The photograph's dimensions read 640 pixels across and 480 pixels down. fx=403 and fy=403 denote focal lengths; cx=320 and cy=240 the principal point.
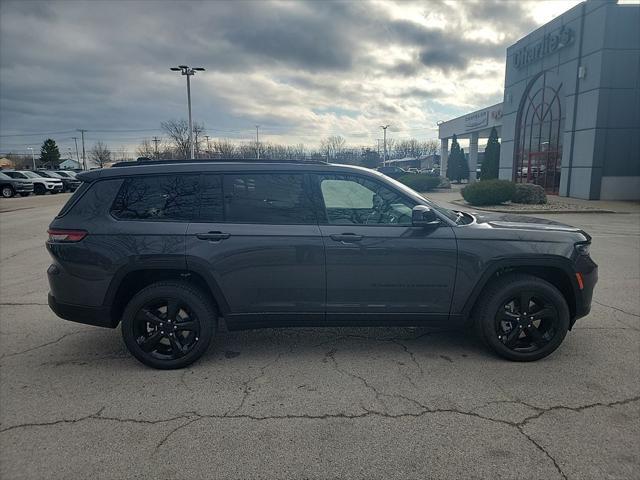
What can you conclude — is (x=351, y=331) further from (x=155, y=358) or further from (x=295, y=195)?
(x=155, y=358)

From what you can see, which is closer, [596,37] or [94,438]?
[94,438]

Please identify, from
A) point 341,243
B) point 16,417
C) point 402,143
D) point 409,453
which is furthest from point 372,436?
point 402,143

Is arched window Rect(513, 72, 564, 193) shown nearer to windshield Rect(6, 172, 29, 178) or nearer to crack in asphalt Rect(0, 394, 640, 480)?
crack in asphalt Rect(0, 394, 640, 480)

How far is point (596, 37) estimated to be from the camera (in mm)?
19984

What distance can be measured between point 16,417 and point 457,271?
3.58m

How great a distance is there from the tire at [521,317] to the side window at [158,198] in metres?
2.77

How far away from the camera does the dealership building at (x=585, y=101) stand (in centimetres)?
1964

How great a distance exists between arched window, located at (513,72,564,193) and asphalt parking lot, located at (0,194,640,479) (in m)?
23.2

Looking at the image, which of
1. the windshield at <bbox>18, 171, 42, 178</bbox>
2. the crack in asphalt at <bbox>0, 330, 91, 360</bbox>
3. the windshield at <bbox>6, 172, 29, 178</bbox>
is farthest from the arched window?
the windshield at <bbox>6, 172, 29, 178</bbox>

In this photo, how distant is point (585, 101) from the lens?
2092cm

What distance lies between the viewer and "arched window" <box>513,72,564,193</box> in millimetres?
23812

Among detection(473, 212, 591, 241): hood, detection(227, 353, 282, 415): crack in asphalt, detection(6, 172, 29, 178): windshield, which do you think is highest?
detection(6, 172, 29, 178): windshield

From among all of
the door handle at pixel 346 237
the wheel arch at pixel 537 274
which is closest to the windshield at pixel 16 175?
the door handle at pixel 346 237

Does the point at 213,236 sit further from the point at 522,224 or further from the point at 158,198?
the point at 522,224
